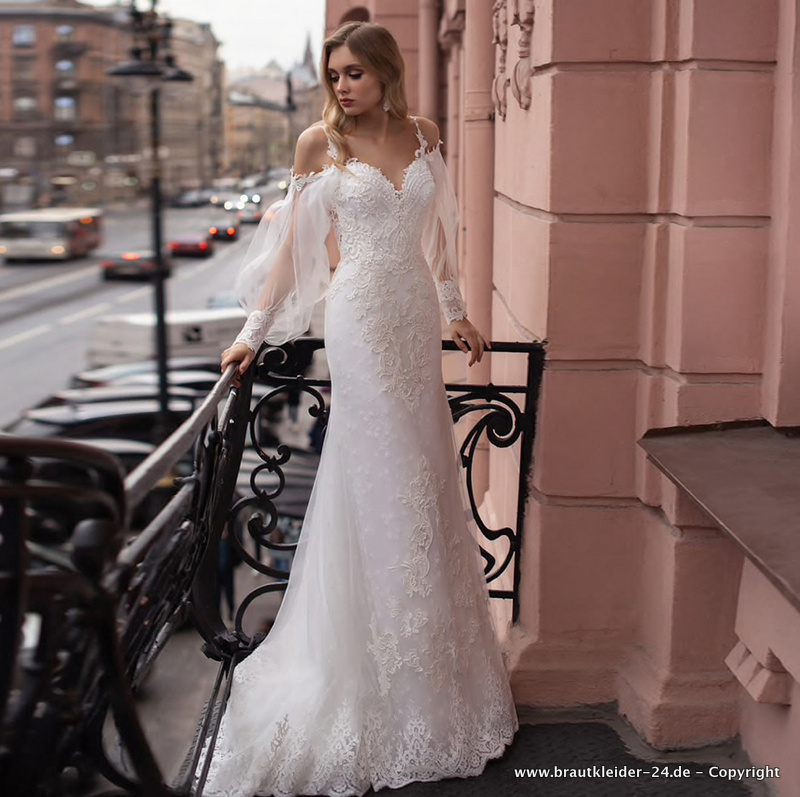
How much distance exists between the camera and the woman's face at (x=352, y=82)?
3.33 meters

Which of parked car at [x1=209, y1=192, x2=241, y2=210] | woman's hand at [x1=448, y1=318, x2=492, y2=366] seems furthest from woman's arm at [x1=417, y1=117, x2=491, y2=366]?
parked car at [x1=209, y1=192, x2=241, y2=210]

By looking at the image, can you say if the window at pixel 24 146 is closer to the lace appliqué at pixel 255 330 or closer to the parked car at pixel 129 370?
the parked car at pixel 129 370

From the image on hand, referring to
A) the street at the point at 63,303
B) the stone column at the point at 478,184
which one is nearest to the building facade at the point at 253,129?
the street at the point at 63,303

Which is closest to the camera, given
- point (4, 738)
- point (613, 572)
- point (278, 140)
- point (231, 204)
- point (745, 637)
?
point (4, 738)

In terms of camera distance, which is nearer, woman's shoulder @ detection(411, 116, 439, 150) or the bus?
woman's shoulder @ detection(411, 116, 439, 150)

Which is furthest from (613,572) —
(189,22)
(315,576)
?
(189,22)

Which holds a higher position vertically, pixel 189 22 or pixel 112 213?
pixel 189 22

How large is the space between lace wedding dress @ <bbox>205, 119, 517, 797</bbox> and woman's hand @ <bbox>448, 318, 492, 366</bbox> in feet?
0.65

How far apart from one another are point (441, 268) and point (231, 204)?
66517mm

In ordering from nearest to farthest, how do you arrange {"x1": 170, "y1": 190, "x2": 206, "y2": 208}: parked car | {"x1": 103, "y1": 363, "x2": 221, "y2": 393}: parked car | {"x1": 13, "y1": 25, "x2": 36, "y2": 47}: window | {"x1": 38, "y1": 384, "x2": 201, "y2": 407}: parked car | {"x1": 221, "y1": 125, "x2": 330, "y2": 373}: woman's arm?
{"x1": 221, "y1": 125, "x2": 330, "y2": 373}: woman's arm → {"x1": 38, "y1": 384, "x2": 201, "y2": 407}: parked car → {"x1": 103, "y1": 363, "x2": 221, "y2": 393}: parked car → {"x1": 13, "y1": 25, "x2": 36, "y2": 47}: window → {"x1": 170, "y1": 190, "x2": 206, "y2": 208}: parked car

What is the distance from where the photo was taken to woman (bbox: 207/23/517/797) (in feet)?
10.7

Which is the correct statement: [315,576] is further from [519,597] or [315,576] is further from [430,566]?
[519,597]

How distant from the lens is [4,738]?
1701mm

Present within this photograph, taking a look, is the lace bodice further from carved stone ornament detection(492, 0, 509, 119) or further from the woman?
carved stone ornament detection(492, 0, 509, 119)
